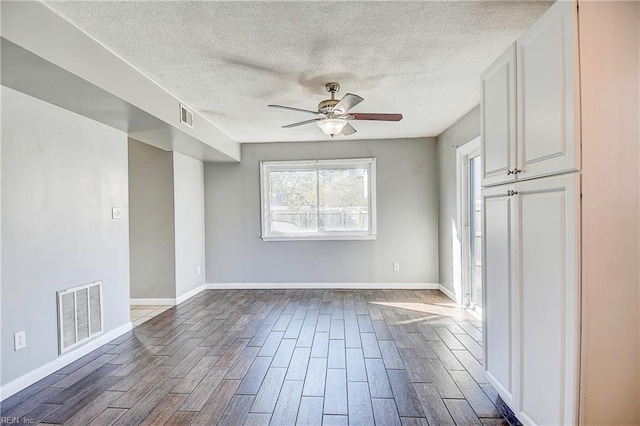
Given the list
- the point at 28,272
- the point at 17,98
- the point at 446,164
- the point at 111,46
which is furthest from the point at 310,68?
the point at 446,164

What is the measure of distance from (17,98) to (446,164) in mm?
4655

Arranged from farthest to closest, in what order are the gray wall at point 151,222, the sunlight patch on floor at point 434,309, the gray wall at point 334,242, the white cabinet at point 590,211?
the gray wall at point 334,242 → the gray wall at point 151,222 → the sunlight patch on floor at point 434,309 → the white cabinet at point 590,211

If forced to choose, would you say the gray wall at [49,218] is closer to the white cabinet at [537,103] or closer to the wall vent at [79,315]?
the wall vent at [79,315]

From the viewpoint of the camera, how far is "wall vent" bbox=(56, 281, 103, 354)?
2.78 meters

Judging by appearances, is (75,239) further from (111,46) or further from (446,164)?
(446,164)

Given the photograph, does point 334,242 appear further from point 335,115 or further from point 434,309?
point 335,115

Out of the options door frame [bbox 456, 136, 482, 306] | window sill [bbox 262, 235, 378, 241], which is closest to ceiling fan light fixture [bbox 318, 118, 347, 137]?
door frame [bbox 456, 136, 482, 306]

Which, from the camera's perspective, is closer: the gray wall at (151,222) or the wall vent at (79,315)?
the wall vent at (79,315)

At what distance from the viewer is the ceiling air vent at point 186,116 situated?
345 centimetres

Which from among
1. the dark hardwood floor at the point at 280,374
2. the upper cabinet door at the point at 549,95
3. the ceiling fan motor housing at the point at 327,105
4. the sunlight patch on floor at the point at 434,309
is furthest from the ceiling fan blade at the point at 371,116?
the sunlight patch on floor at the point at 434,309

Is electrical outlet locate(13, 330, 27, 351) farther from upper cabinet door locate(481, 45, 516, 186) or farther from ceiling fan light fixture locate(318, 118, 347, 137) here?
upper cabinet door locate(481, 45, 516, 186)

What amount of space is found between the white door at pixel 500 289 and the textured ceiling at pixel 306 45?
107 centimetres

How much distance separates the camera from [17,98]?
7.84 ft

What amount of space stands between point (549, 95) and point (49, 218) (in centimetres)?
342
